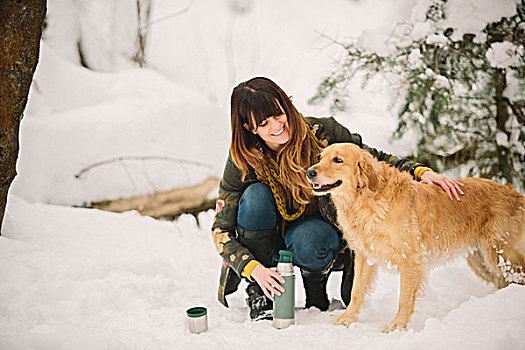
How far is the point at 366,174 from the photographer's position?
175cm

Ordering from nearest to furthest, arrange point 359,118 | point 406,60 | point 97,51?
point 406,60 < point 359,118 < point 97,51

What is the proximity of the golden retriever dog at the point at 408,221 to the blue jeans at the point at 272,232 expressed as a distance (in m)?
0.14

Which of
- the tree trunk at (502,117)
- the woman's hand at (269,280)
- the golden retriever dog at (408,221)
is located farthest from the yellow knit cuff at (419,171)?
the tree trunk at (502,117)

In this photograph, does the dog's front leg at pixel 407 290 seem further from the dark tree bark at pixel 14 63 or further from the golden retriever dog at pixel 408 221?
the dark tree bark at pixel 14 63

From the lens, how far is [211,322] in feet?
6.26

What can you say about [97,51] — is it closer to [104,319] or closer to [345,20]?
[345,20]

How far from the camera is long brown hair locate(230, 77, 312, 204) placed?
188 cm

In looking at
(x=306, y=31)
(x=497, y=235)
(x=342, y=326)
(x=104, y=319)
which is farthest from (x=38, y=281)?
(x=306, y=31)

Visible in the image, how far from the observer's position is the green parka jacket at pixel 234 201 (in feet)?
6.55

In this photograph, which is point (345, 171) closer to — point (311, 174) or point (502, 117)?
point (311, 174)

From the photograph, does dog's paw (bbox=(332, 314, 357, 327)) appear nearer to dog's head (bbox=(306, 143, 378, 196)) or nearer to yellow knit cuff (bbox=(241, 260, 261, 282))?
yellow knit cuff (bbox=(241, 260, 261, 282))

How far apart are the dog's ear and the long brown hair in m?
0.33

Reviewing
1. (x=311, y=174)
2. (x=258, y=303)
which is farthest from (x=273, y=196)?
(x=258, y=303)

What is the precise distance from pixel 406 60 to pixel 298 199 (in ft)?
5.46
